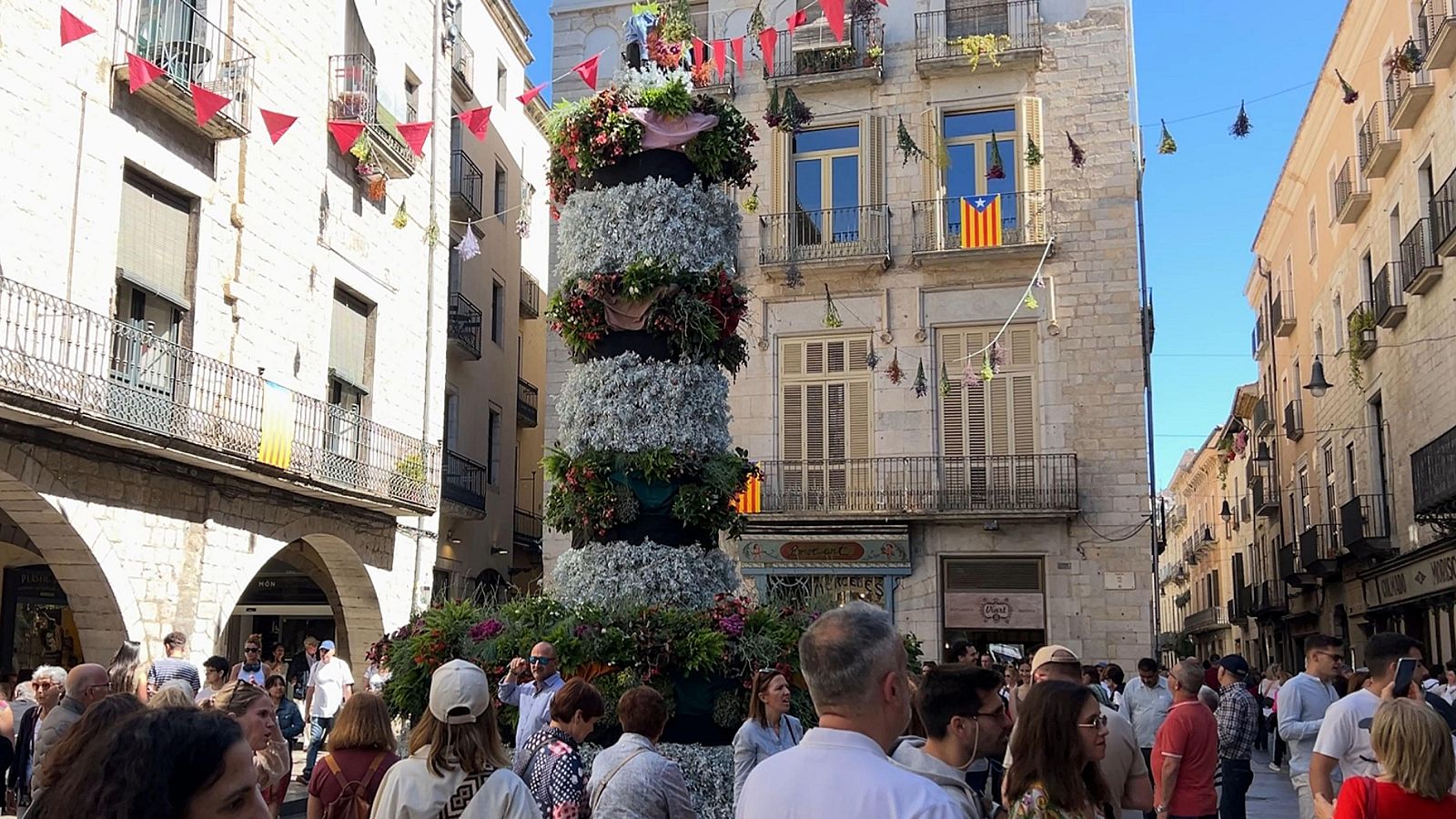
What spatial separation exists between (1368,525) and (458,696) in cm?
2318

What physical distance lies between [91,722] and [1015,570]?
1921cm

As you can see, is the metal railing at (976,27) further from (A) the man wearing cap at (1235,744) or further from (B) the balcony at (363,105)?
(A) the man wearing cap at (1235,744)

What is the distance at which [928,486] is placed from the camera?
21.2 m

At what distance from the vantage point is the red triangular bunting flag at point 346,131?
1769 cm

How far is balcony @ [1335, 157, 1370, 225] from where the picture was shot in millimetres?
23297

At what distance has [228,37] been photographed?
14.8 meters

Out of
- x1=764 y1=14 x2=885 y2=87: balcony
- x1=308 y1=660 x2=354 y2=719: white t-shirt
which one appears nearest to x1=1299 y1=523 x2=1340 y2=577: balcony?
x1=764 y1=14 x2=885 y2=87: balcony

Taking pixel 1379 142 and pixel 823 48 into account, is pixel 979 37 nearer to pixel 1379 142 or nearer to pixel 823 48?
pixel 823 48

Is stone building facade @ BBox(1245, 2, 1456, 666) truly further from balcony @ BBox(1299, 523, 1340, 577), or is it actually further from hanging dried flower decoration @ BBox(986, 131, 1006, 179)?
hanging dried flower decoration @ BBox(986, 131, 1006, 179)

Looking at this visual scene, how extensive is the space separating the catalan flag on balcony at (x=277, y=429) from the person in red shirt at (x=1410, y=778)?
13.1 m

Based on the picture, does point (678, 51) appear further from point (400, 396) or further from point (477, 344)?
point (477, 344)

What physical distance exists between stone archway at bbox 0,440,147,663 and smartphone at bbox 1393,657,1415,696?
452 inches

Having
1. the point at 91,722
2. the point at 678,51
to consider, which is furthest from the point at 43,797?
the point at 678,51

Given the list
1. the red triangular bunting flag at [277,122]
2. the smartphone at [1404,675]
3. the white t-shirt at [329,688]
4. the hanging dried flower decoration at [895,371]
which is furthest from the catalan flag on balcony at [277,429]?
the smartphone at [1404,675]
